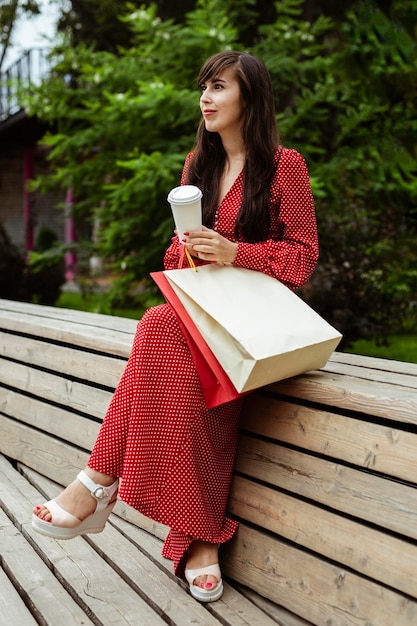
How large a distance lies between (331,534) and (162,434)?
0.54m

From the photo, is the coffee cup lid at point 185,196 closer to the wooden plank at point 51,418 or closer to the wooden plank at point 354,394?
the wooden plank at point 354,394

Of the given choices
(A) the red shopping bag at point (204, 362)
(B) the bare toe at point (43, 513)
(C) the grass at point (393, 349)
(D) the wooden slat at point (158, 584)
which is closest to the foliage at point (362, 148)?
(C) the grass at point (393, 349)

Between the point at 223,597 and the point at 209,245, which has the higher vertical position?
the point at 209,245

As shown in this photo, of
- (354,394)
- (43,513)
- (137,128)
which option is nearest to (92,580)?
(43,513)

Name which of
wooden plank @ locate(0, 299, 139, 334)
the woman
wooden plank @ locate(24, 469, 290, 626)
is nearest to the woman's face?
the woman

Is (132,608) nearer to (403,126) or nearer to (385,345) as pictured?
(385,345)

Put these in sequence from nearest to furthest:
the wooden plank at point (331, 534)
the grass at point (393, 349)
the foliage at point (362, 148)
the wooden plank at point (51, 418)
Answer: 1. the wooden plank at point (331, 534)
2. the wooden plank at point (51, 418)
3. the grass at point (393, 349)
4. the foliage at point (362, 148)

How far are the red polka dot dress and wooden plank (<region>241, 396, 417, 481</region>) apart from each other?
0.08 m

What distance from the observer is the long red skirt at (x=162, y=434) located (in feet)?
7.05

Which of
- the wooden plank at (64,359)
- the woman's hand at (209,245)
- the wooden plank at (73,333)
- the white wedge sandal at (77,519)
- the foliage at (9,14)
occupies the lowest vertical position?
the white wedge sandal at (77,519)

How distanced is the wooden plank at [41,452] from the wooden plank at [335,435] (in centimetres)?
109

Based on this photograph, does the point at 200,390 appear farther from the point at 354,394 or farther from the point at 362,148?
the point at 362,148

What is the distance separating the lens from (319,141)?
7.11 meters

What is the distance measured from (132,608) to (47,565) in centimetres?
42
